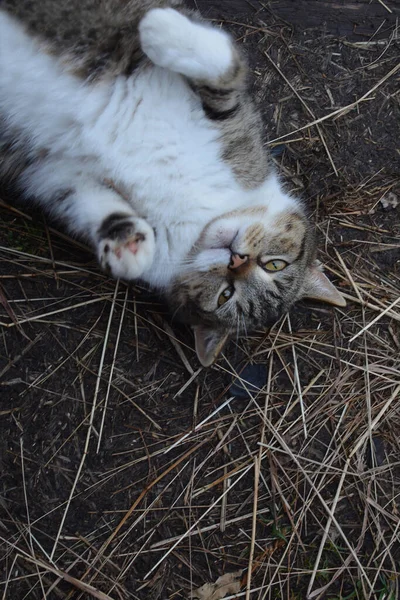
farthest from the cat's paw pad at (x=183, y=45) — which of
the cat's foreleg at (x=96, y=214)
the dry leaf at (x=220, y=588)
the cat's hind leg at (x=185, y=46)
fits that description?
the dry leaf at (x=220, y=588)

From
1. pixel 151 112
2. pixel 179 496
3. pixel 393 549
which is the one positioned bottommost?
Answer: pixel 393 549

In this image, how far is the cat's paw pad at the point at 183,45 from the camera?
Result: 6.81ft

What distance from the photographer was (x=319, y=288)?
2.79m

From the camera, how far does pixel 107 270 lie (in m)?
2.27

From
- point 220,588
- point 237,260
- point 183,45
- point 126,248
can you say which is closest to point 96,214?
point 126,248

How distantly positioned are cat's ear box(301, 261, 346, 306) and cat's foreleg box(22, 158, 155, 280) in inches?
34.8

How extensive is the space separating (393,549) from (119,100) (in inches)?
102

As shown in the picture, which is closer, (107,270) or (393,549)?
(107,270)

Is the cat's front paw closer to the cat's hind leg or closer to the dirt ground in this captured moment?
the dirt ground

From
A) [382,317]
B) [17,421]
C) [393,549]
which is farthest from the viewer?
[382,317]

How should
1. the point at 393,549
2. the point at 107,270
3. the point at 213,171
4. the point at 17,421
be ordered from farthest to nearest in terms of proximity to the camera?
the point at 393,549
the point at 17,421
the point at 213,171
the point at 107,270

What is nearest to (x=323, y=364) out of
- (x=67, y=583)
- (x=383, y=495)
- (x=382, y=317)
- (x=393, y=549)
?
(x=382, y=317)

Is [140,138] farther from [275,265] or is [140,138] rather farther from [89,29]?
[275,265]

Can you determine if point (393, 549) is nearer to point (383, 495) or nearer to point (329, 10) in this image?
point (383, 495)
